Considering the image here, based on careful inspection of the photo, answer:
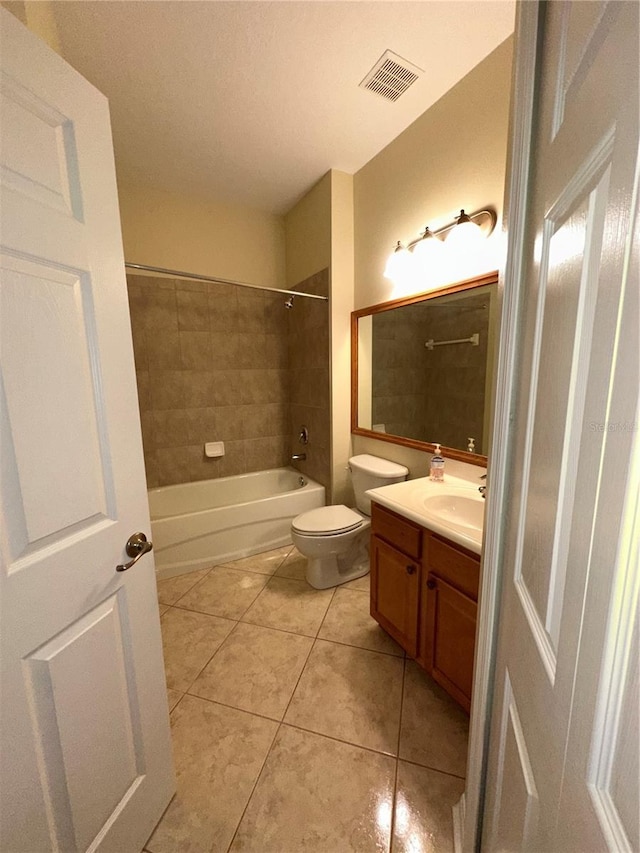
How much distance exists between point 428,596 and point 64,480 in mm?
1343

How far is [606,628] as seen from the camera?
1.05 ft

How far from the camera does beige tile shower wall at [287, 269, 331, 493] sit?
8.62ft

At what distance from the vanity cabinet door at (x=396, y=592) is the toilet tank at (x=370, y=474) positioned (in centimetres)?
52

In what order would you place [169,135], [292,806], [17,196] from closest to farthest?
[17,196]
[292,806]
[169,135]

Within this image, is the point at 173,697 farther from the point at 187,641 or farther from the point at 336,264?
the point at 336,264

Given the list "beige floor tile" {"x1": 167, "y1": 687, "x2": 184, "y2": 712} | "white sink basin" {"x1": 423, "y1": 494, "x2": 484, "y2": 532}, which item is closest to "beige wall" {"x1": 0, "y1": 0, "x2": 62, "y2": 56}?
"white sink basin" {"x1": 423, "y1": 494, "x2": 484, "y2": 532}

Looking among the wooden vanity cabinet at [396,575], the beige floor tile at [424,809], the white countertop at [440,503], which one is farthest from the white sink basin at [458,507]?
the beige floor tile at [424,809]

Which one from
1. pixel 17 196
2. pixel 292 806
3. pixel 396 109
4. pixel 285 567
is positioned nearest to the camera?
pixel 17 196

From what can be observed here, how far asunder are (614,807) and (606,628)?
16 cm

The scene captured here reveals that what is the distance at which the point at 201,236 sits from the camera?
279 cm

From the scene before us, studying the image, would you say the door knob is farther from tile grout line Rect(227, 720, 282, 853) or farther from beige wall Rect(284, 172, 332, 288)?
beige wall Rect(284, 172, 332, 288)

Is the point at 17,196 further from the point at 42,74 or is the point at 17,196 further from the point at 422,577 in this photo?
the point at 422,577

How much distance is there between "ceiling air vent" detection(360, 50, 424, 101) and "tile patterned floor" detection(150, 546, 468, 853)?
2773 mm

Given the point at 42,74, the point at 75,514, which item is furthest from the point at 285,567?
the point at 42,74
